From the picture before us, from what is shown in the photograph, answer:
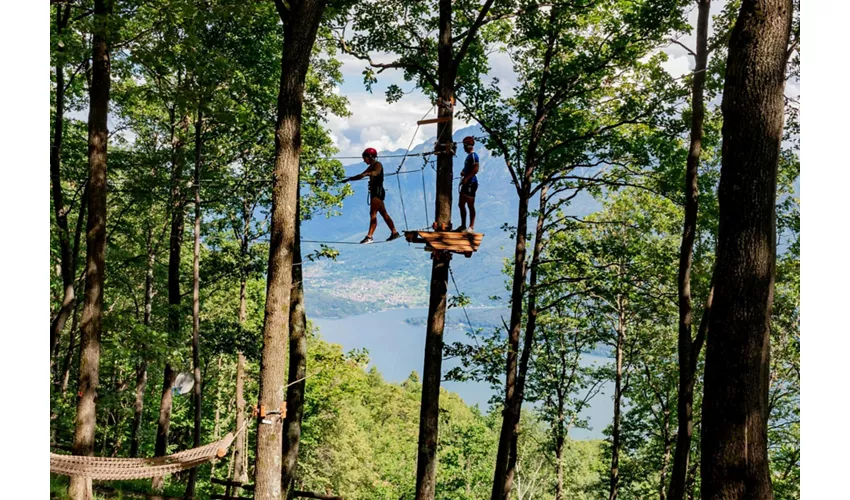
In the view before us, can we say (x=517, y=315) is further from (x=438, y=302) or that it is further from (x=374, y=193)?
(x=374, y=193)

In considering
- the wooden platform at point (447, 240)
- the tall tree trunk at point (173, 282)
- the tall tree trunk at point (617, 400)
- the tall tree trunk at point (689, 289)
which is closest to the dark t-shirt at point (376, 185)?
the wooden platform at point (447, 240)

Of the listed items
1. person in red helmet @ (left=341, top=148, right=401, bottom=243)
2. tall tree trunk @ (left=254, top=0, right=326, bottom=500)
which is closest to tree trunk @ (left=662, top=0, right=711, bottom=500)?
person in red helmet @ (left=341, top=148, right=401, bottom=243)

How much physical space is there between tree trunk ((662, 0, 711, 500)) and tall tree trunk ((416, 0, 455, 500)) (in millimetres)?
2883

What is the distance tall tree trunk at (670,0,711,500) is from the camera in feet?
22.9

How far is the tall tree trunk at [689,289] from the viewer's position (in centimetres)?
698

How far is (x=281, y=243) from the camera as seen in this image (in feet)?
17.4

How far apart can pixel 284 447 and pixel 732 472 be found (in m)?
6.36

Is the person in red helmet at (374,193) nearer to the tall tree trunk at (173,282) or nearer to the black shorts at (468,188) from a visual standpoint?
the black shorts at (468,188)

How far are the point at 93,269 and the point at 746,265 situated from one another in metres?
6.35

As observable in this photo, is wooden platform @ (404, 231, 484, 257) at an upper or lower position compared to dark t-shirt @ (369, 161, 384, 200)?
lower

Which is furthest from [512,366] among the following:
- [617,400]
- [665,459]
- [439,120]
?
[665,459]

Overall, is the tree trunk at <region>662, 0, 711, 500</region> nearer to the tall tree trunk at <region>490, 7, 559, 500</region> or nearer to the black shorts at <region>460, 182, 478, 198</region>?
the tall tree trunk at <region>490, 7, 559, 500</region>

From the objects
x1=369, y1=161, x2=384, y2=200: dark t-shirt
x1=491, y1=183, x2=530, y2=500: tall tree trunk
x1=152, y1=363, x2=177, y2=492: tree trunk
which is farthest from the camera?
x1=152, y1=363, x2=177, y2=492: tree trunk
